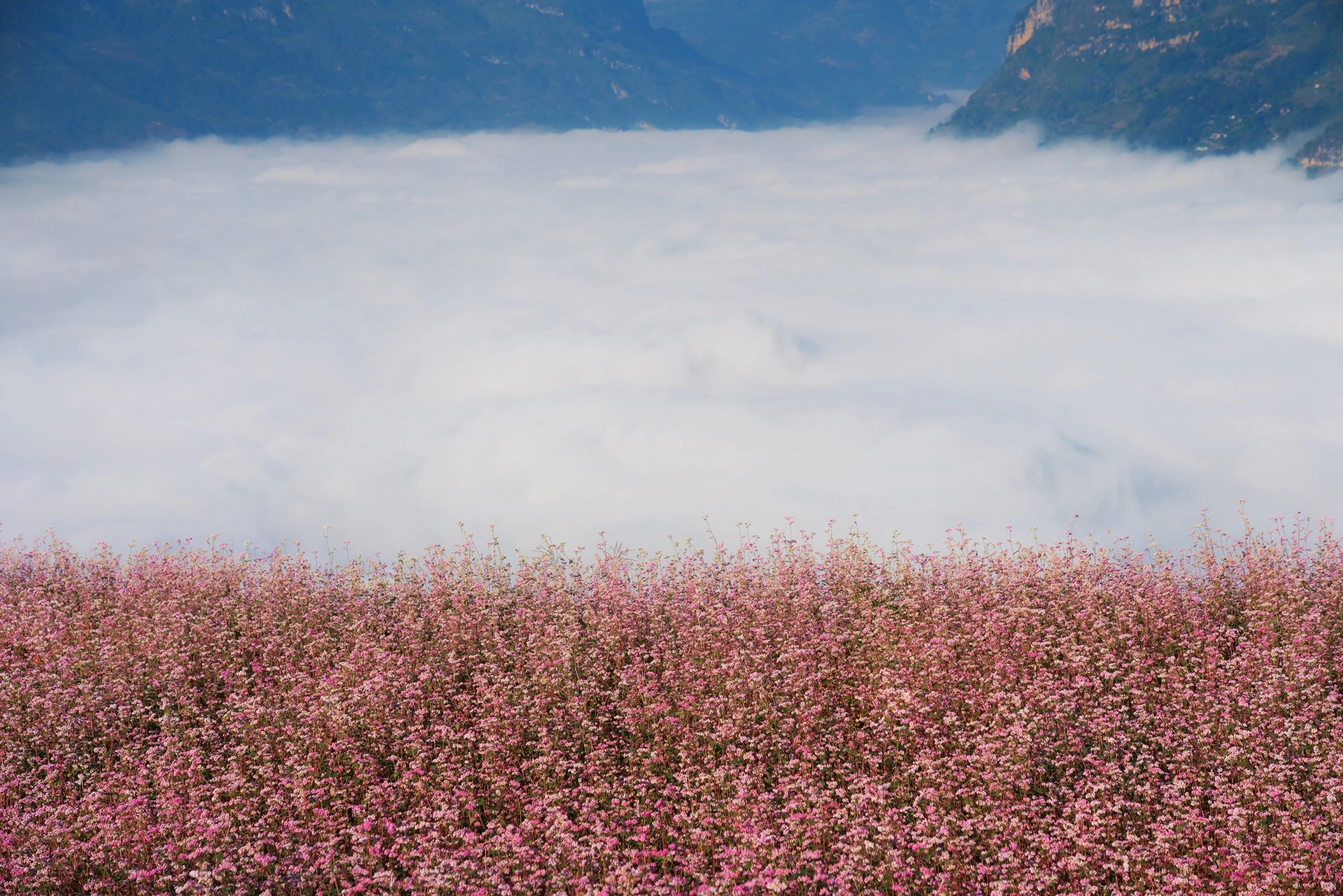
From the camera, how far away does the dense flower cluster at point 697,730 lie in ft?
28.6

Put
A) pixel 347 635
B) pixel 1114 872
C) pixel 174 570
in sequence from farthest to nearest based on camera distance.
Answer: pixel 174 570 < pixel 347 635 < pixel 1114 872

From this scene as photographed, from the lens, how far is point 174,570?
17.0 meters

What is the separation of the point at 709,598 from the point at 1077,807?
625 centimetres

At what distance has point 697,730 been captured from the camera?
11.0 meters

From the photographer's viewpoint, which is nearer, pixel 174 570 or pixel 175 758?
pixel 175 758

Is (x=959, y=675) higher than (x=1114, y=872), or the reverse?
(x=959, y=675)

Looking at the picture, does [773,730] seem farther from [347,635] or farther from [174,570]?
[174,570]

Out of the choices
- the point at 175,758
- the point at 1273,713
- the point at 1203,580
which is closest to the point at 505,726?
the point at 175,758

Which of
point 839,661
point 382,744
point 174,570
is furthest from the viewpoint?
point 174,570

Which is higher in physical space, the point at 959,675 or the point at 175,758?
the point at 959,675

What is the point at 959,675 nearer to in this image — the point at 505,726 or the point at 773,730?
the point at 773,730

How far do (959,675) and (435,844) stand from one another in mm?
6208

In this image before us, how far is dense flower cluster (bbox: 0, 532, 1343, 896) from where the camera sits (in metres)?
8.71

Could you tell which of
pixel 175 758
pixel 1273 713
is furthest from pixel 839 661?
pixel 175 758
